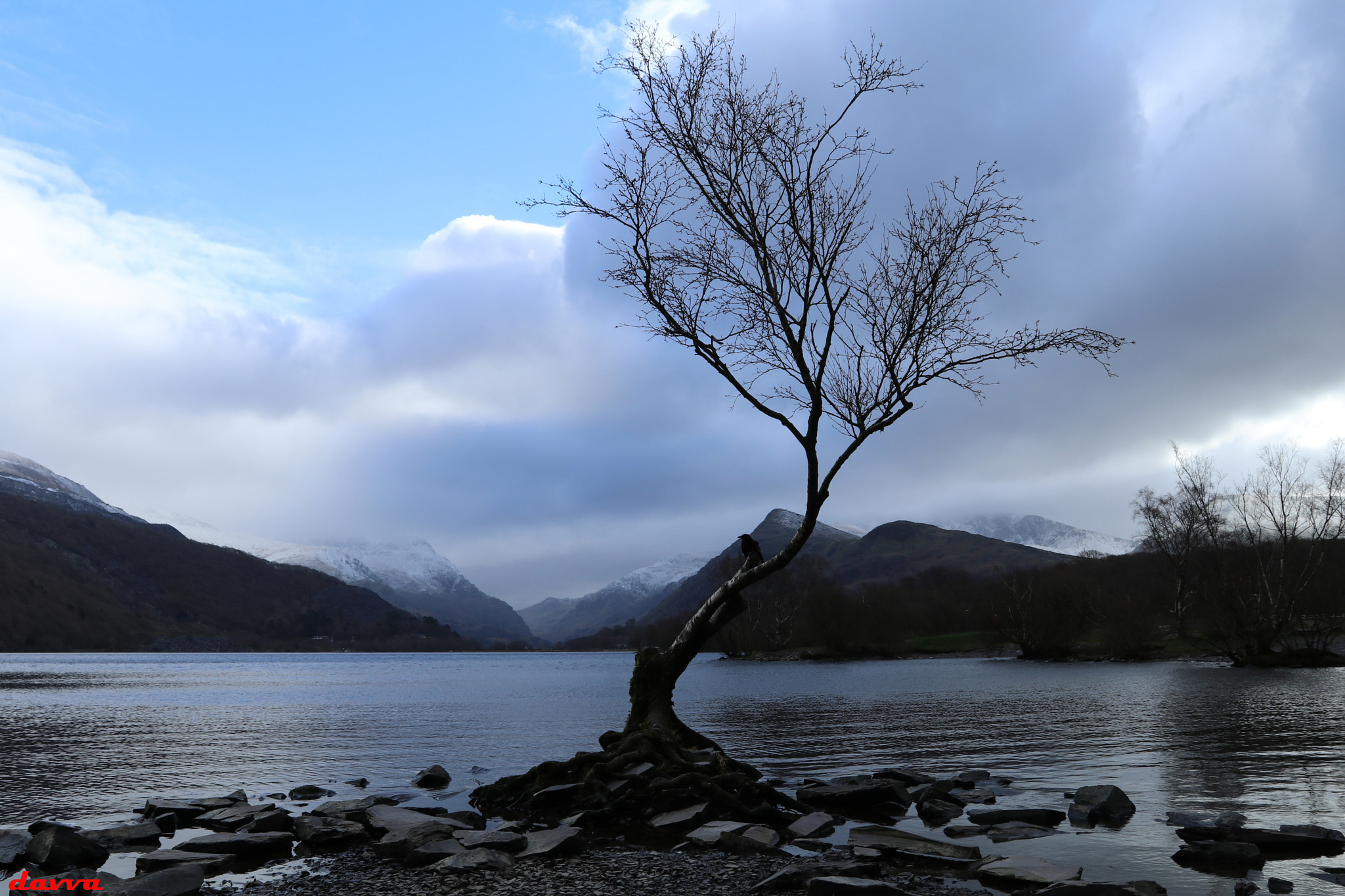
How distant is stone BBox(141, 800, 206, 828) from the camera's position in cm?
2059

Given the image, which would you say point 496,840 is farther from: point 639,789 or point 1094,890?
point 1094,890

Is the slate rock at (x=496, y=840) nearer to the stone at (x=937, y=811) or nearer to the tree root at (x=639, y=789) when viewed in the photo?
the tree root at (x=639, y=789)

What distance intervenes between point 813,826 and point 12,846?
1622 centimetres

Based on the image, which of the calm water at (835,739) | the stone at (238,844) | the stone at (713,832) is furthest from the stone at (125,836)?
the stone at (713,832)

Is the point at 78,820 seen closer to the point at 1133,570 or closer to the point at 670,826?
the point at 670,826

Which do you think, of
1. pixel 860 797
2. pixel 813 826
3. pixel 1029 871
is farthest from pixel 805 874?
pixel 860 797

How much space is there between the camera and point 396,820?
18.6 m

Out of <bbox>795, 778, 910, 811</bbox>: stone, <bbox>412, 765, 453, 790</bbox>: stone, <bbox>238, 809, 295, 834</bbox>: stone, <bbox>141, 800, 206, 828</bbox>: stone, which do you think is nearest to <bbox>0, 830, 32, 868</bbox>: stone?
<bbox>141, 800, 206, 828</bbox>: stone

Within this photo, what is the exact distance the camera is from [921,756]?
104ft

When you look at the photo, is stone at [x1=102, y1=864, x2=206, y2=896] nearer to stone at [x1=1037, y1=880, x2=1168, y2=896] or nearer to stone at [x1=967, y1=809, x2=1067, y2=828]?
stone at [x1=1037, y1=880, x2=1168, y2=896]

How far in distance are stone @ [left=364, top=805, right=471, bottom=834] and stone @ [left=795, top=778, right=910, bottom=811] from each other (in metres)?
9.16

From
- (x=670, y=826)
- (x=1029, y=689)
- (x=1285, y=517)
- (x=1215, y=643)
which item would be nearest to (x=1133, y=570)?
(x=1215, y=643)

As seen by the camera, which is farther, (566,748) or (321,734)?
(321,734)

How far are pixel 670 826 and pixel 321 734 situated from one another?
31.5 m
